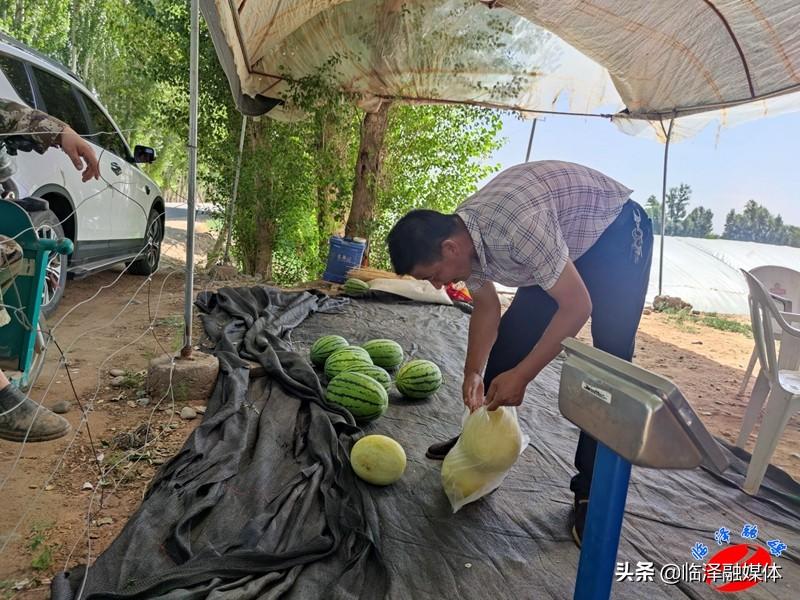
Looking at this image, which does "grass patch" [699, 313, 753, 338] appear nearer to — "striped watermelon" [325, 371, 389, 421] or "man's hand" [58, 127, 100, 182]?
"striped watermelon" [325, 371, 389, 421]

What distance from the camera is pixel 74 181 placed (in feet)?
13.0

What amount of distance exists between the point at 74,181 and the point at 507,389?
3943 millimetres

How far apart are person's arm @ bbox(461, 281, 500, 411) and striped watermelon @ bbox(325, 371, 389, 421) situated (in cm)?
67

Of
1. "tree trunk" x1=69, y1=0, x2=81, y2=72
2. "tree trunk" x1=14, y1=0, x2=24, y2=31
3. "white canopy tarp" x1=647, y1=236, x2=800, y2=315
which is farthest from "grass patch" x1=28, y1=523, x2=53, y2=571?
"tree trunk" x1=14, y1=0, x2=24, y2=31

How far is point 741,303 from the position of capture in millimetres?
9602

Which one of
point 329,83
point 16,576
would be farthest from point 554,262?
point 329,83

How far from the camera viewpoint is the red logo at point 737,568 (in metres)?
1.76

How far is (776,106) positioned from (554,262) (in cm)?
500

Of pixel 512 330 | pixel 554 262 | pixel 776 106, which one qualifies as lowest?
pixel 512 330

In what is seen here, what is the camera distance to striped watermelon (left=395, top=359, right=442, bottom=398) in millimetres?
3010

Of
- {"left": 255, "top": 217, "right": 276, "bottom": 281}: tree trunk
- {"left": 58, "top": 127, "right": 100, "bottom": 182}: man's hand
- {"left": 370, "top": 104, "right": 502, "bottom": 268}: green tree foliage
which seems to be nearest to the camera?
{"left": 58, "top": 127, "right": 100, "bottom": 182}: man's hand

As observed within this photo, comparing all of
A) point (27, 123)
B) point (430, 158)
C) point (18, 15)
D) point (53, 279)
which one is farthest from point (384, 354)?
point (18, 15)

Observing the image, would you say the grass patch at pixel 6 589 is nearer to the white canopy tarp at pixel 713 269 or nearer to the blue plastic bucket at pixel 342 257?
the blue plastic bucket at pixel 342 257

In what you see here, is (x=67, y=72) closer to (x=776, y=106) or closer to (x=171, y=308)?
(x=171, y=308)
